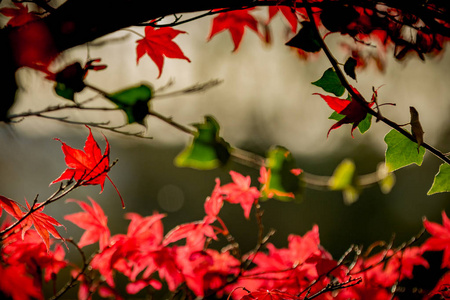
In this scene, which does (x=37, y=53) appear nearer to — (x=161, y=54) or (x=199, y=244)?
(x=161, y=54)

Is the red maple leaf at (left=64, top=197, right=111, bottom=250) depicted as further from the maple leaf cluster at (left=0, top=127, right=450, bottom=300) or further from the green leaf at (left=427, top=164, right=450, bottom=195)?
the green leaf at (left=427, top=164, right=450, bottom=195)

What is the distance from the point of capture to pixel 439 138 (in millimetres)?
7785

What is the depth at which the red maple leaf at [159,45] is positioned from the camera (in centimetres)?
79

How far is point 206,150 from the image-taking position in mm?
936

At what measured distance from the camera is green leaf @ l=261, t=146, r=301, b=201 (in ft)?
3.12

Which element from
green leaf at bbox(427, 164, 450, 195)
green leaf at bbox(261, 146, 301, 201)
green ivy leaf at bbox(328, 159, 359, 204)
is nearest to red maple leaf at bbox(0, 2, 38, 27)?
green leaf at bbox(261, 146, 301, 201)

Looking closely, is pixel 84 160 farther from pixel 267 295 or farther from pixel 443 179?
pixel 443 179

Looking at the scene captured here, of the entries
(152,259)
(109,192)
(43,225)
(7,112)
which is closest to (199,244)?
(152,259)

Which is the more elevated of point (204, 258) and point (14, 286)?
point (14, 286)

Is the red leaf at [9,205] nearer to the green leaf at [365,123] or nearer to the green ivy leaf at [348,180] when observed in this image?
Result: the green leaf at [365,123]

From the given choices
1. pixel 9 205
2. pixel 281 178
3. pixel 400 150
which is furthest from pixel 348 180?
pixel 9 205

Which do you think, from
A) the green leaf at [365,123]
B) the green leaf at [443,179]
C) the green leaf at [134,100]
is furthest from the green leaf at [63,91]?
the green leaf at [443,179]

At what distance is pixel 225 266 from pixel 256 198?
0.70 ft

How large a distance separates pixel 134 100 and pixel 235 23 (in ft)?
1.02
